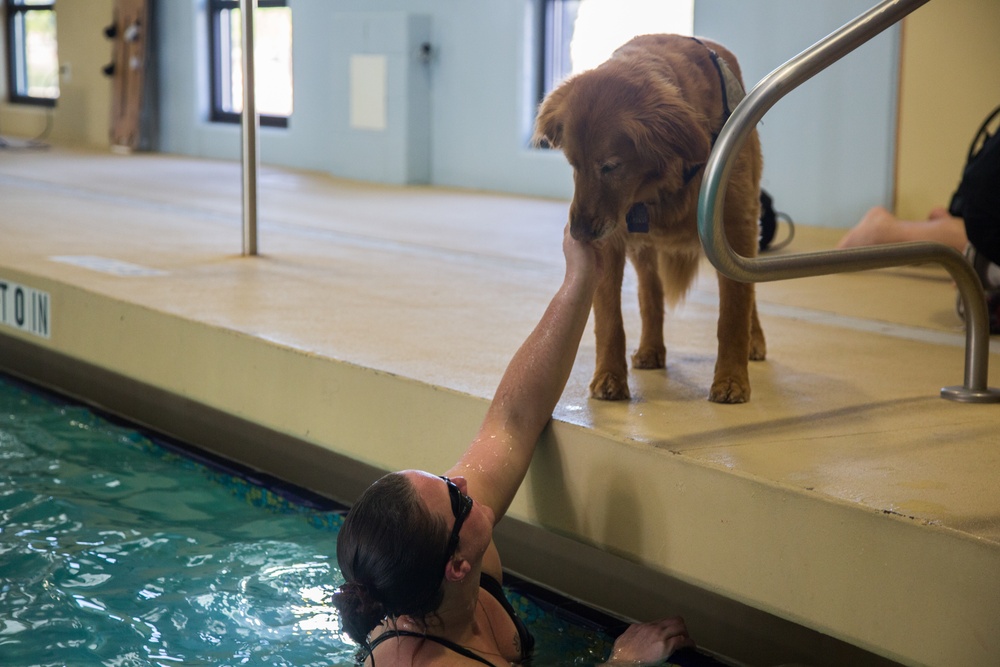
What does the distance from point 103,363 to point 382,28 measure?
643 centimetres

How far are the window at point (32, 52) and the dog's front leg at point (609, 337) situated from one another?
13667mm

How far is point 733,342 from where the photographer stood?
254 centimetres

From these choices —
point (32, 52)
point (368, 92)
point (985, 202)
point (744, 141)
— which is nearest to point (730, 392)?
point (744, 141)

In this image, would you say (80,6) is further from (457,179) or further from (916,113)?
(916,113)

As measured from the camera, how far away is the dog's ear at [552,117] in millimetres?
2379

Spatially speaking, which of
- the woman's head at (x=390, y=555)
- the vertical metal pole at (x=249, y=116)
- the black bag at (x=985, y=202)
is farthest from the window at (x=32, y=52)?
Answer: the woman's head at (x=390, y=555)

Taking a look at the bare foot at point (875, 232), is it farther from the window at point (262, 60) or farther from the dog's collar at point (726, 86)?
the window at point (262, 60)

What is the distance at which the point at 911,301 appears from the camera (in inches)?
169

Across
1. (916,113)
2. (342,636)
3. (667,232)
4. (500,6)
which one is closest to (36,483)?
(342,636)

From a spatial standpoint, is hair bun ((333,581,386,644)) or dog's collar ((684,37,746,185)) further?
dog's collar ((684,37,746,185))

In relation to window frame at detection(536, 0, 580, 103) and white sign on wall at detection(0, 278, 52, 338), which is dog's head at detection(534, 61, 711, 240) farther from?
window frame at detection(536, 0, 580, 103)

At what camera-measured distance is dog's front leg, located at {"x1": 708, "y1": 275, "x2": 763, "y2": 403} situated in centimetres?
253

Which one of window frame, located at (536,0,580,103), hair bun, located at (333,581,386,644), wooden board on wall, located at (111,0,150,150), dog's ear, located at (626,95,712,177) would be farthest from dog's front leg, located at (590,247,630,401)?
wooden board on wall, located at (111,0,150,150)

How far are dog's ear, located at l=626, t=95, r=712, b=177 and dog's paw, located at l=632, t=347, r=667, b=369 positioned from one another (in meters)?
0.72
